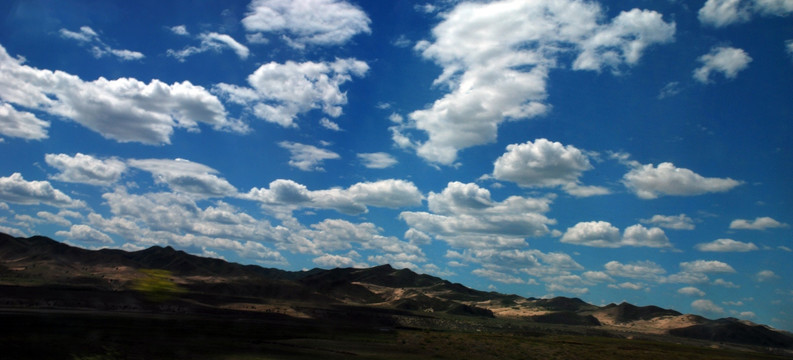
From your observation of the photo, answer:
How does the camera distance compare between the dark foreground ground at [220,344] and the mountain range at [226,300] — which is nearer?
the dark foreground ground at [220,344]

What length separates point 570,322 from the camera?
18662 centimetres

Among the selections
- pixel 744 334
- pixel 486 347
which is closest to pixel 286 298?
pixel 486 347

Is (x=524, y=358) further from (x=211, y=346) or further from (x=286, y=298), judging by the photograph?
(x=286, y=298)

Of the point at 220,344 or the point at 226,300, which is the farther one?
the point at 226,300

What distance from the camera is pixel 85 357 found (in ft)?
128

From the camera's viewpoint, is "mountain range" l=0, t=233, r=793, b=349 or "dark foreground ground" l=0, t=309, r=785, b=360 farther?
"mountain range" l=0, t=233, r=793, b=349

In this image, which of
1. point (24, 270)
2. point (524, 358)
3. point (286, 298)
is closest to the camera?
point (524, 358)

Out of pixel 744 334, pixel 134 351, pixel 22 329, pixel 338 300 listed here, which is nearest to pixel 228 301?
pixel 338 300

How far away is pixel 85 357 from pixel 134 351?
462cm

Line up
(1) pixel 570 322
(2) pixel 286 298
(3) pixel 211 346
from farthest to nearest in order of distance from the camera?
(1) pixel 570 322 → (2) pixel 286 298 → (3) pixel 211 346

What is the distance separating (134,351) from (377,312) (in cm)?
10299

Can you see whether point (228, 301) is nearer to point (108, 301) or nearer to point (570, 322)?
point (108, 301)

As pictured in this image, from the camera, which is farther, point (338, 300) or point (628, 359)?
point (338, 300)

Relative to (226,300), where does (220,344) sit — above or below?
below
